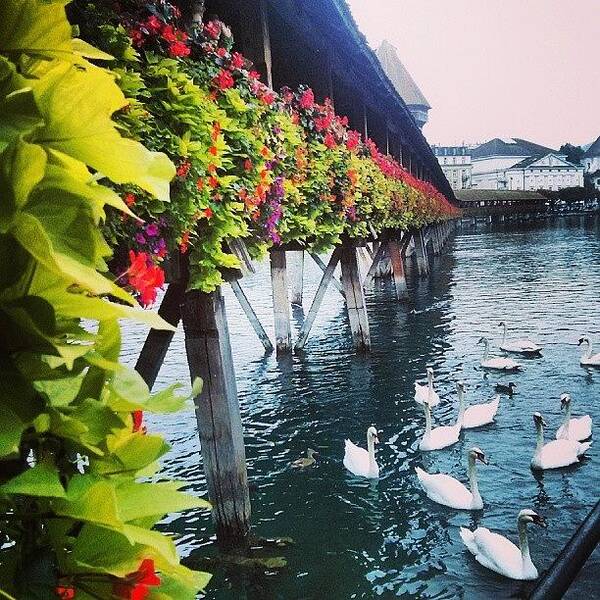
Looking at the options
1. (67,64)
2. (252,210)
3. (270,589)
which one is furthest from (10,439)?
(270,589)

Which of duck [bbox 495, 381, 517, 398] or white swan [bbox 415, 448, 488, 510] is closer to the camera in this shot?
white swan [bbox 415, 448, 488, 510]

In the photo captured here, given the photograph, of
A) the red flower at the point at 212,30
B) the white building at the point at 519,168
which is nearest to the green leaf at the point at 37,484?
the red flower at the point at 212,30

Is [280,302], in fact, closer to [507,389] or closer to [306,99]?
[507,389]

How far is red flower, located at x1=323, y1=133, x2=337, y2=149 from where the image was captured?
24.2 feet

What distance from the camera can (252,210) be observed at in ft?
15.3

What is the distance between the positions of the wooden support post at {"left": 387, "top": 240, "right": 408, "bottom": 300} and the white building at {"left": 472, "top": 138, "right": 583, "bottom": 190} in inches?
4181

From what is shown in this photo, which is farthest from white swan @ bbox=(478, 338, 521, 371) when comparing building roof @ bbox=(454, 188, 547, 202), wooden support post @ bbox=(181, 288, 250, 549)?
building roof @ bbox=(454, 188, 547, 202)

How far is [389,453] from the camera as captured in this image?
27.7ft

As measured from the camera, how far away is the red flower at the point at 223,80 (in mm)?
4078

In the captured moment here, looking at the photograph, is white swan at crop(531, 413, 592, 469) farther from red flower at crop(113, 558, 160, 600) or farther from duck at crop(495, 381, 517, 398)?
red flower at crop(113, 558, 160, 600)

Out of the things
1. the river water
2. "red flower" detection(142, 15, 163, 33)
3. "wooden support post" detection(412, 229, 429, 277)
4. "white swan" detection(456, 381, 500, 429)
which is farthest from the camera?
"wooden support post" detection(412, 229, 429, 277)

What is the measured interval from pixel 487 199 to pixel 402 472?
6250 centimetres

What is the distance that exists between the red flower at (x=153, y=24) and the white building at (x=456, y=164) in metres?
109

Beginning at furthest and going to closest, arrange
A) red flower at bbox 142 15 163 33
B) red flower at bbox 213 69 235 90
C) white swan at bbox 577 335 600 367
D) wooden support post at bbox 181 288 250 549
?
white swan at bbox 577 335 600 367 < wooden support post at bbox 181 288 250 549 < red flower at bbox 213 69 235 90 < red flower at bbox 142 15 163 33
